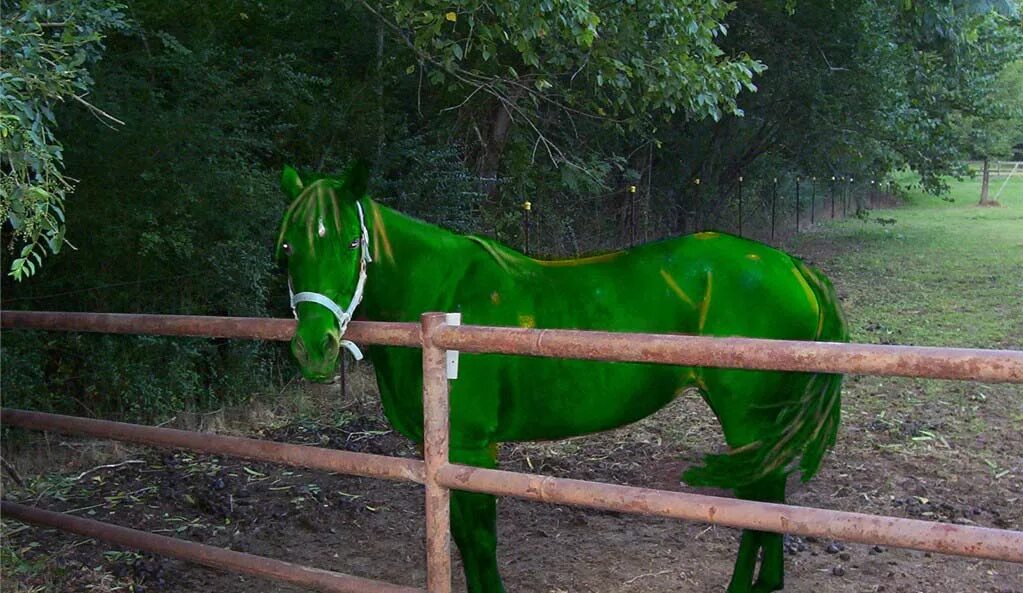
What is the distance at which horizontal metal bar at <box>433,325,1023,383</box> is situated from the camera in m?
1.84

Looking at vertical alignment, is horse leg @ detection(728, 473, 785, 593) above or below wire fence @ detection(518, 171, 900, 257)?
below

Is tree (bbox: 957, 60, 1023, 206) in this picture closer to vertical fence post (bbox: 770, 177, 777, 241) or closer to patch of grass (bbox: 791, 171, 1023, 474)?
patch of grass (bbox: 791, 171, 1023, 474)

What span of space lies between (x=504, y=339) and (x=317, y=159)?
19.0 feet

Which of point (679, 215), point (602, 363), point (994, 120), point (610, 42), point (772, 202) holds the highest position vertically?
point (994, 120)

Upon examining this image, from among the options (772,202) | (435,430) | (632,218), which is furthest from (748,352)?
(772,202)

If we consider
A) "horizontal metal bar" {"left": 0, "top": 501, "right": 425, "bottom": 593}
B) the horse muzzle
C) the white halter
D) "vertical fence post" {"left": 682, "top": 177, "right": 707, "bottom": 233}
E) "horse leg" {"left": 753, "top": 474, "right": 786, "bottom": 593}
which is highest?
"vertical fence post" {"left": 682, "top": 177, "right": 707, "bottom": 233}

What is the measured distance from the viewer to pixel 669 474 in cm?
534

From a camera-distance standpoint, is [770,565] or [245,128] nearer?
[770,565]

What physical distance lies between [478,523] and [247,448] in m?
0.88

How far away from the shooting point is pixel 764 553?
3605 millimetres

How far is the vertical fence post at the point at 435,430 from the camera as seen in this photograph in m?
2.54

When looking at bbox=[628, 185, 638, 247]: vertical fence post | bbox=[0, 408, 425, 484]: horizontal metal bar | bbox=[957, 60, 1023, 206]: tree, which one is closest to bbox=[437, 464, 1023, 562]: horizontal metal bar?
bbox=[0, 408, 425, 484]: horizontal metal bar

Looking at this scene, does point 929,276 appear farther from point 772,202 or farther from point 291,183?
point 291,183

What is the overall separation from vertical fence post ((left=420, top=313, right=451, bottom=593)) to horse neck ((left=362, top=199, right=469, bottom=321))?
2.43ft
